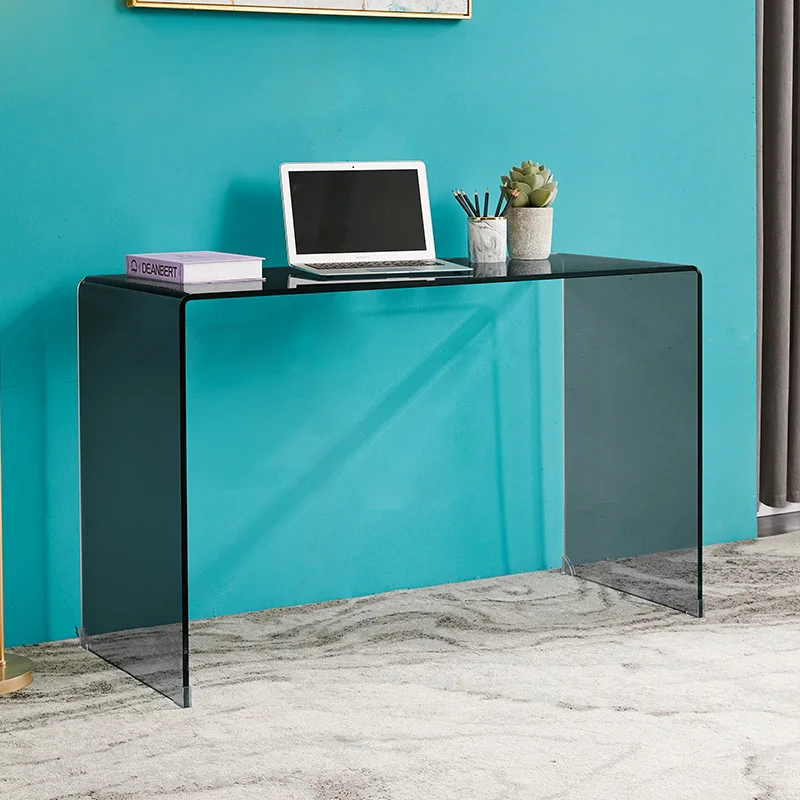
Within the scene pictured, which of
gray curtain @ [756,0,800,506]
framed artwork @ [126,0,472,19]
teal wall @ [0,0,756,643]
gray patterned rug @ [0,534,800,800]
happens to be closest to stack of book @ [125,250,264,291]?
teal wall @ [0,0,756,643]

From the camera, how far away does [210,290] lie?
232 cm

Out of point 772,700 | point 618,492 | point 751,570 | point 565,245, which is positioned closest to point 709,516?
point 751,570

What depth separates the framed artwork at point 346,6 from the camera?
2.71 metres

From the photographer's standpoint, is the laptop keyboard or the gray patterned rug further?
the laptop keyboard

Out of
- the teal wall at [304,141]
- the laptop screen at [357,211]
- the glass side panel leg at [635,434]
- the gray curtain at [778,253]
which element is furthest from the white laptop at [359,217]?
the gray curtain at [778,253]

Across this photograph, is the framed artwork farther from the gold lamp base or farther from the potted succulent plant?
the gold lamp base

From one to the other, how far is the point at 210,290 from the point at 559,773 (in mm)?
1017

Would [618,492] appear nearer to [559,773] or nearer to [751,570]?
[751,570]

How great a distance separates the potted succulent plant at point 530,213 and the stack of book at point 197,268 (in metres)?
0.64

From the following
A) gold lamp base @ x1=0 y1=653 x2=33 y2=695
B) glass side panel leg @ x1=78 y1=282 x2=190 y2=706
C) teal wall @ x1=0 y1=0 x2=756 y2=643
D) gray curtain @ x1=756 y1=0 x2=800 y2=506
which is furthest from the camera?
gray curtain @ x1=756 y1=0 x2=800 y2=506

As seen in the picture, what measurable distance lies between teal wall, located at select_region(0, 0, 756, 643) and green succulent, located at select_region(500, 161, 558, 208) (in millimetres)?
205

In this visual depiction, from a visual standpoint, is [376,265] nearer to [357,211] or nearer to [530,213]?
[357,211]

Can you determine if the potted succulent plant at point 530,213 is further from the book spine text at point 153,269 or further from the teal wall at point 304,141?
the book spine text at point 153,269

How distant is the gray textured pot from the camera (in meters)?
2.88
